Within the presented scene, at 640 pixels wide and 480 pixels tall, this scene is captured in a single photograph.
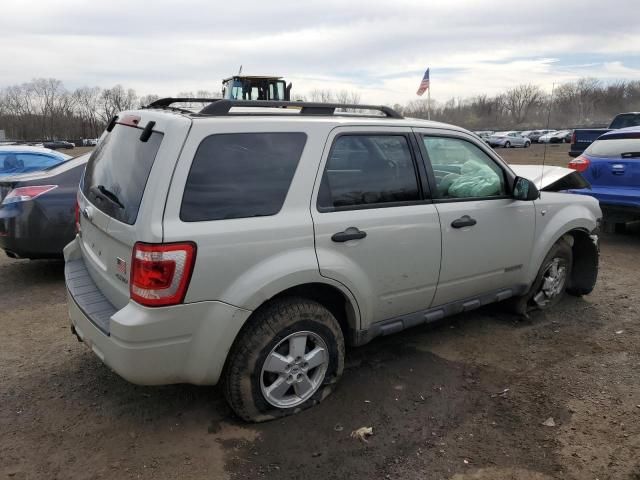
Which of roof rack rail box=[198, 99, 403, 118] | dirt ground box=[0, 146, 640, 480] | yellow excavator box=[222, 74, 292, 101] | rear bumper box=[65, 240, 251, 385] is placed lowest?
dirt ground box=[0, 146, 640, 480]

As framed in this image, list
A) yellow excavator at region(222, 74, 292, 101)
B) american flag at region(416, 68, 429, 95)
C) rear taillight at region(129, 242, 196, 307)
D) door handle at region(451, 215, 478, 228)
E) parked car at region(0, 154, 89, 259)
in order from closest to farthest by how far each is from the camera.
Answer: rear taillight at region(129, 242, 196, 307) → door handle at region(451, 215, 478, 228) → parked car at region(0, 154, 89, 259) → yellow excavator at region(222, 74, 292, 101) → american flag at region(416, 68, 429, 95)

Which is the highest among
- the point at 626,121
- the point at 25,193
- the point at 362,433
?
the point at 626,121

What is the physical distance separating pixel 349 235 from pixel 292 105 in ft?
3.05

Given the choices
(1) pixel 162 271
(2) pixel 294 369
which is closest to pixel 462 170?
(2) pixel 294 369

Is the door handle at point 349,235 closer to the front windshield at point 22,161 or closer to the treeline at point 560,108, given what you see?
the front windshield at point 22,161

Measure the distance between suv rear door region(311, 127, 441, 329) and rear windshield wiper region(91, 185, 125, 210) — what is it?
1.11 meters

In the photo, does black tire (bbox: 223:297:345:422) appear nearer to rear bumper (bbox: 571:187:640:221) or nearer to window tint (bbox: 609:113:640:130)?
rear bumper (bbox: 571:187:640:221)

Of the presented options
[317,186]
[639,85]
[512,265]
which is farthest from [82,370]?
[639,85]

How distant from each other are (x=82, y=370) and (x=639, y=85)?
107 metres

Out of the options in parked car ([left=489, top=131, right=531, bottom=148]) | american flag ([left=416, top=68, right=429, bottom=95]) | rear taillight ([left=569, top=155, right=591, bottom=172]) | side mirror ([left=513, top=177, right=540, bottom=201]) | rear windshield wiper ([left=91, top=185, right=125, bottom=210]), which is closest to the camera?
rear windshield wiper ([left=91, top=185, right=125, bottom=210])

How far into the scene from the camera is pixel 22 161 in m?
8.30

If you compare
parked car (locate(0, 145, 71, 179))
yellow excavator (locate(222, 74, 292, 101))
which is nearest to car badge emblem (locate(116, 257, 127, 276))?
parked car (locate(0, 145, 71, 179))

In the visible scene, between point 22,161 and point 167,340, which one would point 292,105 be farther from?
point 22,161

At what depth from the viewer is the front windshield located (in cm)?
818
